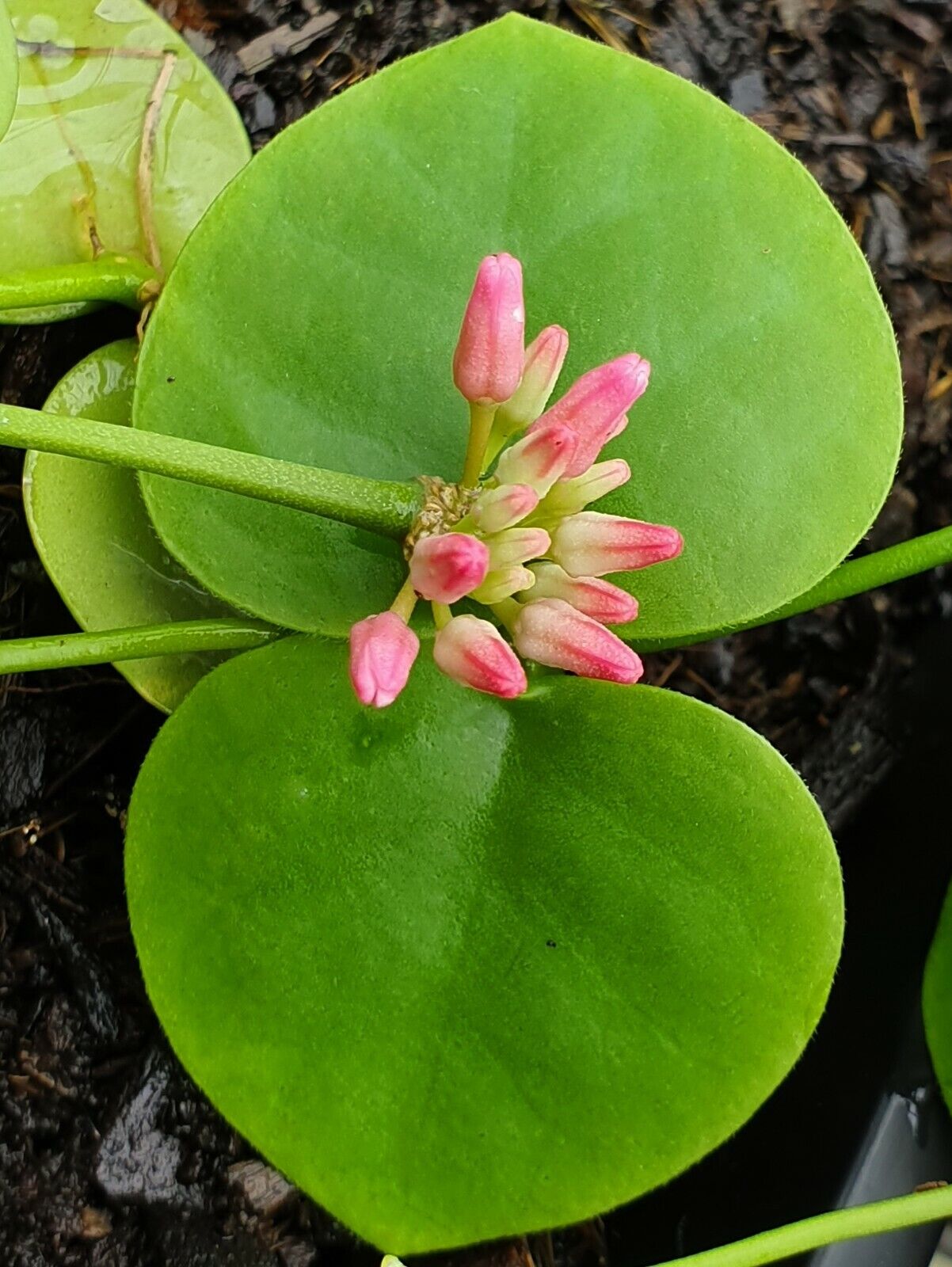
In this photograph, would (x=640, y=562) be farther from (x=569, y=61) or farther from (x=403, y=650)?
(x=569, y=61)

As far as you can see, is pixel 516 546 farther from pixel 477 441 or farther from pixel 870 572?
pixel 870 572

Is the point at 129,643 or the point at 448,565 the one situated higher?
the point at 448,565

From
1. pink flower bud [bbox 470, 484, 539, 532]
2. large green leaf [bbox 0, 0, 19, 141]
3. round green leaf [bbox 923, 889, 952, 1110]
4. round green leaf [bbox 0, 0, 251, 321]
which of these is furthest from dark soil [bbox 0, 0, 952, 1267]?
pink flower bud [bbox 470, 484, 539, 532]

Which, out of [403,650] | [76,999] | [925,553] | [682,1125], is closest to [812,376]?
[925,553]

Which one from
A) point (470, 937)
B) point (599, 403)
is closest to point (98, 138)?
point (599, 403)

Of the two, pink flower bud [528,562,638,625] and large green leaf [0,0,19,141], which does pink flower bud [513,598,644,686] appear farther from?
large green leaf [0,0,19,141]

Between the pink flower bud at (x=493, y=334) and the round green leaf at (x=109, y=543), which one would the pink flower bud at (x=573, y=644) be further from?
the round green leaf at (x=109, y=543)
